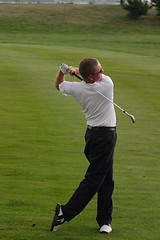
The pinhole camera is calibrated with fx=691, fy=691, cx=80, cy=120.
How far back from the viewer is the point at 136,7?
55.5m

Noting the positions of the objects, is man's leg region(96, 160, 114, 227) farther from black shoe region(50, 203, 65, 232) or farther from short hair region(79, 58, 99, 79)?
short hair region(79, 58, 99, 79)

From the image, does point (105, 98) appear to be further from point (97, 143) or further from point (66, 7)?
point (66, 7)

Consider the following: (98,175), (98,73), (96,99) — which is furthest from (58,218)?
(98,73)

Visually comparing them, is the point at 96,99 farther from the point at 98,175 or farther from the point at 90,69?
the point at 98,175

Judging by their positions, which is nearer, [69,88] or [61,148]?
[69,88]

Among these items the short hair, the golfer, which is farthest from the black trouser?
the short hair

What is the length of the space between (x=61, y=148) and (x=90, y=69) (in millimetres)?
4970

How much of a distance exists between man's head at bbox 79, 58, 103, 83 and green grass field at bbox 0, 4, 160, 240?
1.67 meters

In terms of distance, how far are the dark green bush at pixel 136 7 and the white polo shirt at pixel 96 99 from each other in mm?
49305

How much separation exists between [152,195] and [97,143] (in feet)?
6.86

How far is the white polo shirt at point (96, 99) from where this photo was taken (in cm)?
709

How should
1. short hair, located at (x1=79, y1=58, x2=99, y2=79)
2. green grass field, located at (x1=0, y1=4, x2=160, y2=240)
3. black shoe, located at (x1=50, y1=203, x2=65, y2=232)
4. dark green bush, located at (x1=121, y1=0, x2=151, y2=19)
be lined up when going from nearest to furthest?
short hair, located at (x1=79, y1=58, x2=99, y2=79)
black shoe, located at (x1=50, y1=203, x2=65, y2=232)
green grass field, located at (x1=0, y1=4, x2=160, y2=240)
dark green bush, located at (x1=121, y1=0, x2=151, y2=19)

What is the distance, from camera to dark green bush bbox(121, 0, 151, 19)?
182 ft

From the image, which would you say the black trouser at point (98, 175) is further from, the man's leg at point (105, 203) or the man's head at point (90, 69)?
the man's head at point (90, 69)
